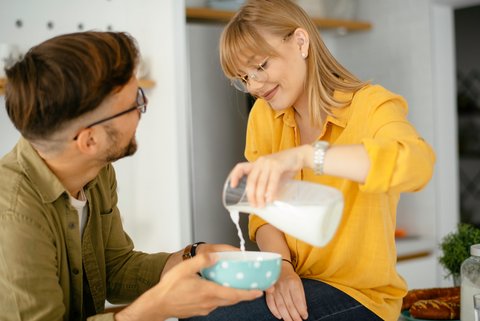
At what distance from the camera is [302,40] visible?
1580 millimetres

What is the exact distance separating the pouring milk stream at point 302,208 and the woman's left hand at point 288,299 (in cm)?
30

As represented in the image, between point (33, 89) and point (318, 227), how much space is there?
0.61 m

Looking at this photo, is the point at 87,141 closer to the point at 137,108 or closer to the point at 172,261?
the point at 137,108

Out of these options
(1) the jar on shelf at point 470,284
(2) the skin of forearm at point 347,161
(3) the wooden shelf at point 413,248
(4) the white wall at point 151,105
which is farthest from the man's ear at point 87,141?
(3) the wooden shelf at point 413,248

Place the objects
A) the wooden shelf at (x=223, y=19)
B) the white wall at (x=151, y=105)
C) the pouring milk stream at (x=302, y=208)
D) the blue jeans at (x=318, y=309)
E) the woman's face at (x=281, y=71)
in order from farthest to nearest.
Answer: the wooden shelf at (x=223, y=19), the white wall at (x=151, y=105), the woman's face at (x=281, y=71), the blue jeans at (x=318, y=309), the pouring milk stream at (x=302, y=208)

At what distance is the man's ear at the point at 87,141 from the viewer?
1.32 metres

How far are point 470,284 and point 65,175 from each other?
96cm

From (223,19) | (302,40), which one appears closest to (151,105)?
(223,19)

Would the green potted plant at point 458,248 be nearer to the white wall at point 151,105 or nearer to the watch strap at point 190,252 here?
the watch strap at point 190,252

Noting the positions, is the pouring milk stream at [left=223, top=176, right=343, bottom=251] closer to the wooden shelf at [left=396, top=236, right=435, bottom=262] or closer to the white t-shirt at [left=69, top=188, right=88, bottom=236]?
the white t-shirt at [left=69, top=188, right=88, bottom=236]

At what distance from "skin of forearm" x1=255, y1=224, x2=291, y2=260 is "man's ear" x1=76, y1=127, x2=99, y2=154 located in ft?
1.69

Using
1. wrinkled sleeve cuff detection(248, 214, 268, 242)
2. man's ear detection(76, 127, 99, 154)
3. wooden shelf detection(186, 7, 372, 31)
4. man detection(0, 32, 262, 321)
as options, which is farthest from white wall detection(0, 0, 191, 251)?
man's ear detection(76, 127, 99, 154)

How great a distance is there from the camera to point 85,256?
152 centimetres

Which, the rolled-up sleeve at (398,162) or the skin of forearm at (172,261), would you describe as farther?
the skin of forearm at (172,261)
